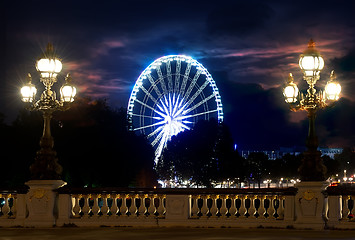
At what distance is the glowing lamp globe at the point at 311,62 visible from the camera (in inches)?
855

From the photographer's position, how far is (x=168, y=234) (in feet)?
64.5

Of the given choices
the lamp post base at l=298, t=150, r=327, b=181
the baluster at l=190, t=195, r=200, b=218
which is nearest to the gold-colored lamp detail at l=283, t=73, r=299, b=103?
the lamp post base at l=298, t=150, r=327, b=181

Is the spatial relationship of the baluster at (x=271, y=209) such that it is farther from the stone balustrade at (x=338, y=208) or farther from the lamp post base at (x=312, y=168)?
the stone balustrade at (x=338, y=208)

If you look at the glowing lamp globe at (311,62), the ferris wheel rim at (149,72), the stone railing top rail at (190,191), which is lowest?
the stone railing top rail at (190,191)

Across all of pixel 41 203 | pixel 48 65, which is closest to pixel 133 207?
pixel 41 203

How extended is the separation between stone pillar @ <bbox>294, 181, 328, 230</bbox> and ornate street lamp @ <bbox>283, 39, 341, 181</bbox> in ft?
0.90

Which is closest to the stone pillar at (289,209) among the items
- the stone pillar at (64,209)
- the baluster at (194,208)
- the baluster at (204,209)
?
the baluster at (204,209)

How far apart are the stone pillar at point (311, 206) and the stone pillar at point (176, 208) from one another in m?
3.21

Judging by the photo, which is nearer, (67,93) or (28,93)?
(67,93)

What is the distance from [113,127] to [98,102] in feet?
14.4

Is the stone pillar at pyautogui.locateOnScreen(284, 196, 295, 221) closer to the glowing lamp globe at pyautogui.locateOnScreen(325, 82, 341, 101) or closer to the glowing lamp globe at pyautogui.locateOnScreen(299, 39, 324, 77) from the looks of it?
the glowing lamp globe at pyautogui.locateOnScreen(325, 82, 341, 101)

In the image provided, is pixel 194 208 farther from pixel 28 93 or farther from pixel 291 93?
pixel 28 93

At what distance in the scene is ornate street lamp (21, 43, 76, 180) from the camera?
22.4 metres

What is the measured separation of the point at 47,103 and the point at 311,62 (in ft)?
27.3
